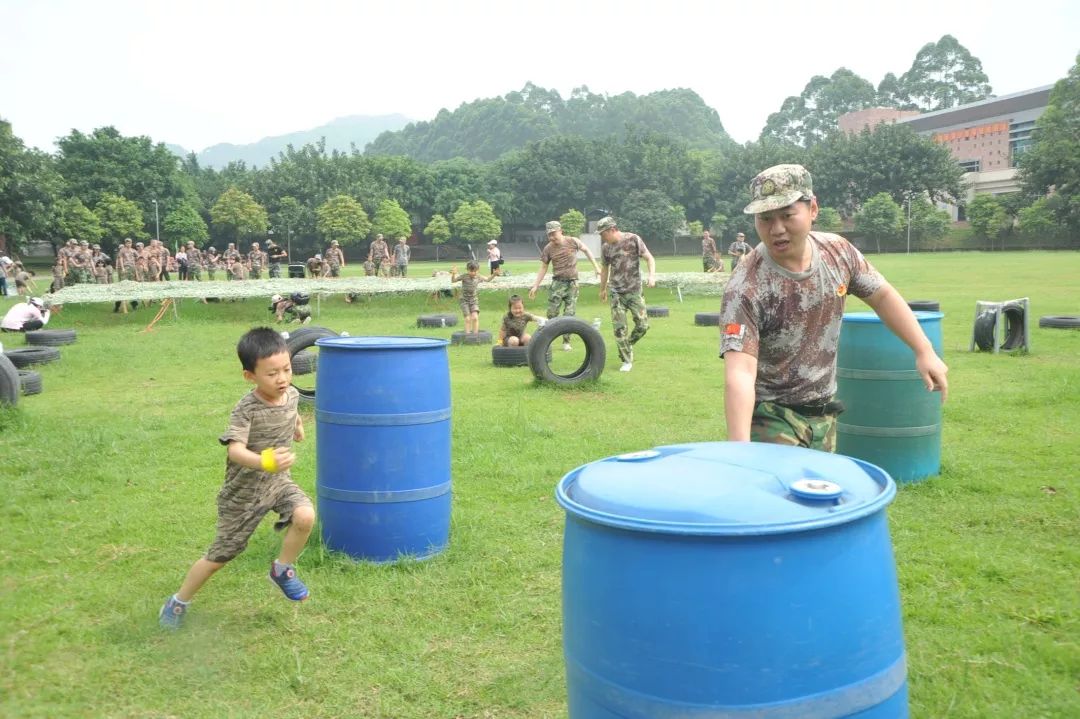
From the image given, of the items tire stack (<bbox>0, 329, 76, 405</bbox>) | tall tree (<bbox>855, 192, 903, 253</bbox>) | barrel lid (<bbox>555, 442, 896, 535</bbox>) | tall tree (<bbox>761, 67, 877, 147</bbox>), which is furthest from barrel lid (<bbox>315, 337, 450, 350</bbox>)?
tall tree (<bbox>761, 67, 877, 147</bbox>)

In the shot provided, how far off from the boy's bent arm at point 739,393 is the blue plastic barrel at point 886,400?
3.11 m

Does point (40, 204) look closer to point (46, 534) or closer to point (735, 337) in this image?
point (46, 534)

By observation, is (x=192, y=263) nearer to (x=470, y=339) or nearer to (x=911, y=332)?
(x=470, y=339)

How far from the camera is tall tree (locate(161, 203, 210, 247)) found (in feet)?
227

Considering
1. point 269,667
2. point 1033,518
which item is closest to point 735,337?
point 269,667

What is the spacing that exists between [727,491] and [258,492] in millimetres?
3140

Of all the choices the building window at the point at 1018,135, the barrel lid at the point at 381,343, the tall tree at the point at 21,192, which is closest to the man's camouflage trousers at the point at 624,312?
the barrel lid at the point at 381,343

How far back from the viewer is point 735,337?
11.6 ft

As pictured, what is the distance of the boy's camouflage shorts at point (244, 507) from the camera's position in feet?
14.9

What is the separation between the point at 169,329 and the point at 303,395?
12759 mm

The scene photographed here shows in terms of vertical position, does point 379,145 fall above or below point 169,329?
above

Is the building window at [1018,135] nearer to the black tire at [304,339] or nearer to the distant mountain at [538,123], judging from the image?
the distant mountain at [538,123]

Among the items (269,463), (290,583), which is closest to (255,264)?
(290,583)

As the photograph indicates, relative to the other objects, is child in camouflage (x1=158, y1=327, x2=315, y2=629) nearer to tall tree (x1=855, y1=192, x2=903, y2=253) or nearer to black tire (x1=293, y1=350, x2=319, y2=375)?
black tire (x1=293, y1=350, x2=319, y2=375)
